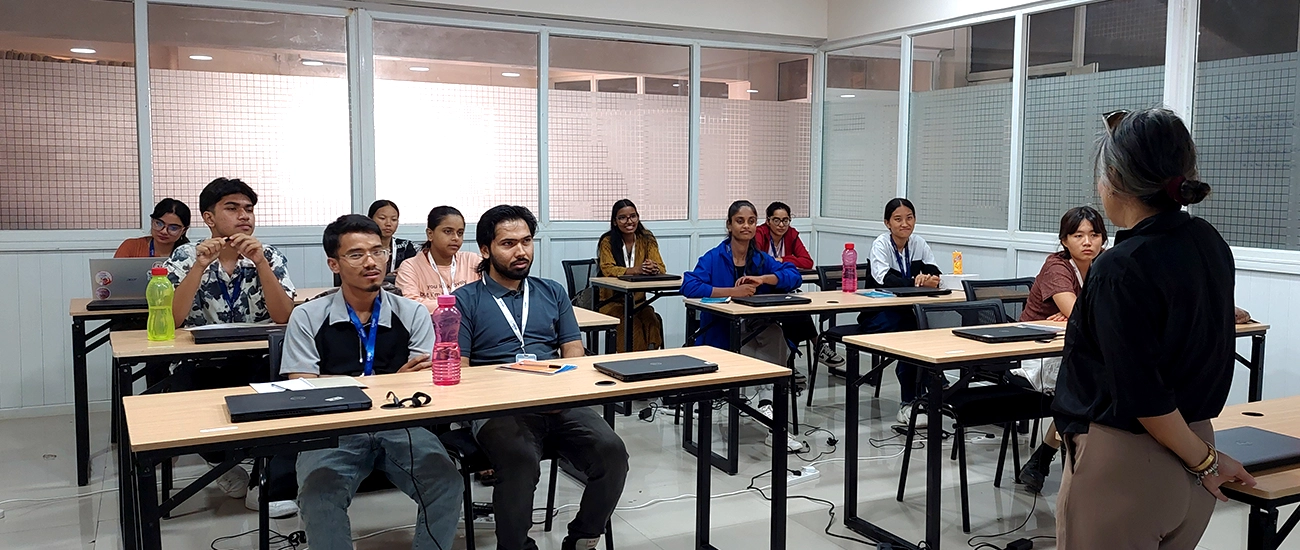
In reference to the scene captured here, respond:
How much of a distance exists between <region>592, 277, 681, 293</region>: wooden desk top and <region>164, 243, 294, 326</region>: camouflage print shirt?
211 centimetres

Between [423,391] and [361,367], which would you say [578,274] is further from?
[423,391]

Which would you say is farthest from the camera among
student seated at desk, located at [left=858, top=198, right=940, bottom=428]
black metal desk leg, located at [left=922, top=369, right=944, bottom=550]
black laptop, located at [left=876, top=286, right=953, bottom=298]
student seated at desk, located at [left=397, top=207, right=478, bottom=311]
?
student seated at desk, located at [left=858, top=198, right=940, bottom=428]

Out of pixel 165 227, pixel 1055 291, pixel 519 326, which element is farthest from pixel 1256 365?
pixel 165 227

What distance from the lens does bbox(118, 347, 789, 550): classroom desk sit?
217 cm

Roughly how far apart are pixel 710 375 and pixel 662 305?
14.5ft

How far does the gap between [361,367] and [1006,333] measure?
2.35 metres

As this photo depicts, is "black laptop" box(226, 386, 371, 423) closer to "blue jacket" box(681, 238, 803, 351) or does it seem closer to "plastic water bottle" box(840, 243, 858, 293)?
"blue jacket" box(681, 238, 803, 351)

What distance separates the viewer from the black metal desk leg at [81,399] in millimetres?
4035

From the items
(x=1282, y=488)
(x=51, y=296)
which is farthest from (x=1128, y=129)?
(x=51, y=296)

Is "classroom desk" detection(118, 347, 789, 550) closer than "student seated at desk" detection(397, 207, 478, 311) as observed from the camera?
Yes

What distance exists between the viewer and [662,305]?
729 centimetres

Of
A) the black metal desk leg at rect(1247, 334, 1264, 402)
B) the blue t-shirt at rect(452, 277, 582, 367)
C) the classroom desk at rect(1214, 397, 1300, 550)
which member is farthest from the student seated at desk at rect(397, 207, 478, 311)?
the black metal desk leg at rect(1247, 334, 1264, 402)

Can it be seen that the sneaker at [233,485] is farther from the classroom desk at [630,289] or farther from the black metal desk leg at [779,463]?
the classroom desk at [630,289]

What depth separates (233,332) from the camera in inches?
138
